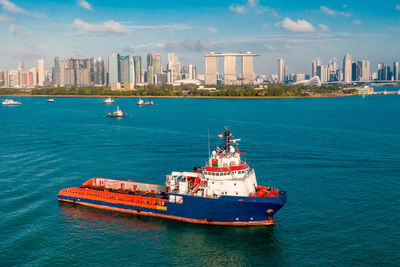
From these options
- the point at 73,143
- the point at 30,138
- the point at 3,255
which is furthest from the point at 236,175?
the point at 30,138

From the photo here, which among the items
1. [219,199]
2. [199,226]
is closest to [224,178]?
[219,199]

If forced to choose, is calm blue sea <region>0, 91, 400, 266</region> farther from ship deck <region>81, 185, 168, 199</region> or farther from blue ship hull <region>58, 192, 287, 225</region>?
ship deck <region>81, 185, 168, 199</region>

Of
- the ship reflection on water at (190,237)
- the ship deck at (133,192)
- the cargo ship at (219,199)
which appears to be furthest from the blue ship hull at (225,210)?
the ship deck at (133,192)

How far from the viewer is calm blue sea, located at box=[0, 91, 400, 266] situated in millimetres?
19750

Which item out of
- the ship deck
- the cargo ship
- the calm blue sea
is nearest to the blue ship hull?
the cargo ship

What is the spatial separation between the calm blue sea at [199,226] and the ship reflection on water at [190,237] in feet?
0.19

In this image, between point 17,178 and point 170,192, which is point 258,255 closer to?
point 170,192

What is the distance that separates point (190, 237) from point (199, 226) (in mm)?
1290

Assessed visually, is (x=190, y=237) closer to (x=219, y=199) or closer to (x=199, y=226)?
(x=199, y=226)

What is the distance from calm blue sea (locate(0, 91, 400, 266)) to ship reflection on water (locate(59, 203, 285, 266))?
0.19 feet

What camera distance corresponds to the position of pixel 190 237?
21.7 metres

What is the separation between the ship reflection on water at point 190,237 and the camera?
19703 millimetres

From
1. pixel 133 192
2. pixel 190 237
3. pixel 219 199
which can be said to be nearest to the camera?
pixel 190 237

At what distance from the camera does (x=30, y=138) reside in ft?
167
